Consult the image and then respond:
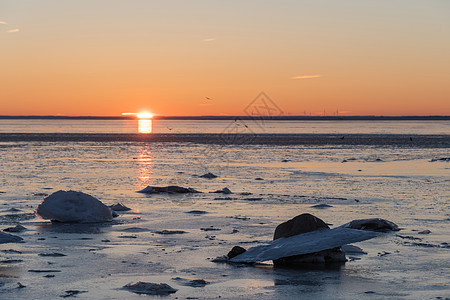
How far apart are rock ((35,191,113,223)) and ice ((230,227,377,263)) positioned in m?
5.03

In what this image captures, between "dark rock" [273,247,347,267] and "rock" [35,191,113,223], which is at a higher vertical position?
"rock" [35,191,113,223]

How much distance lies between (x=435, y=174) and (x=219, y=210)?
14.7 m

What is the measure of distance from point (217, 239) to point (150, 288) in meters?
3.93

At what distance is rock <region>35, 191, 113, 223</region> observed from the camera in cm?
1477

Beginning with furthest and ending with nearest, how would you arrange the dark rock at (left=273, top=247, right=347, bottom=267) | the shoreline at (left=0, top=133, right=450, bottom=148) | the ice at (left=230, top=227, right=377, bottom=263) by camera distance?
the shoreline at (left=0, top=133, right=450, bottom=148)
the dark rock at (left=273, top=247, right=347, bottom=267)
the ice at (left=230, top=227, right=377, bottom=263)

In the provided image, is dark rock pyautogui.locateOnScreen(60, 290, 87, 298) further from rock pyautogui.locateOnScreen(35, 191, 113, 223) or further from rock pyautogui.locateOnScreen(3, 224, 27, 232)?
rock pyautogui.locateOnScreen(35, 191, 113, 223)

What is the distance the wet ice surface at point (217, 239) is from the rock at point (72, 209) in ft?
0.92

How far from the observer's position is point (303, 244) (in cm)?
1089

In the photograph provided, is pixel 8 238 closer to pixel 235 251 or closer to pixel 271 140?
pixel 235 251

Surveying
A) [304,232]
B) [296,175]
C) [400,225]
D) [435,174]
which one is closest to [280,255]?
[304,232]

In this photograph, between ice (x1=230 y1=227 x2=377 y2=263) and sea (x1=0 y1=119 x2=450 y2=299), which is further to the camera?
ice (x1=230 y1=227 x2=377 y2=263)

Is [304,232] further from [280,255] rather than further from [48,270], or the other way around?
[48,270]

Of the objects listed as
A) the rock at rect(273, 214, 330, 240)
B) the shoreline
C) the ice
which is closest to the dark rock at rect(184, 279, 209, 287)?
the ice

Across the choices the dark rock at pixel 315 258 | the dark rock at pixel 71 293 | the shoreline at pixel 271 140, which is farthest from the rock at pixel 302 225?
the shoreline at pixel 271 140
